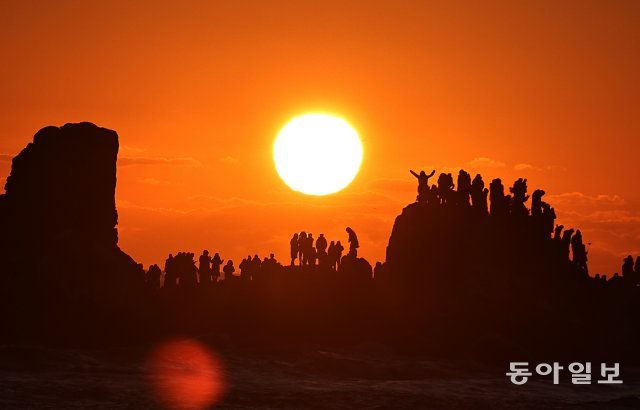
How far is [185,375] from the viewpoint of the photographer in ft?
211

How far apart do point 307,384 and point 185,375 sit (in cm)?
925

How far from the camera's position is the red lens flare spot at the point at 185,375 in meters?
54.5

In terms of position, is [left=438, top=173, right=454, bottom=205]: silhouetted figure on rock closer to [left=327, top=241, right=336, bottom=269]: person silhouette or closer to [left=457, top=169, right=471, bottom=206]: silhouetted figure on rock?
[left=457, top=169, right=471, bottom=206]: silhouetted figure on rock

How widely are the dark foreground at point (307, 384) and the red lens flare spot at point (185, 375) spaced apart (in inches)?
35.2

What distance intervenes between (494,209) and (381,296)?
58.6ft

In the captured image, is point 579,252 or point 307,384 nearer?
point 307,384

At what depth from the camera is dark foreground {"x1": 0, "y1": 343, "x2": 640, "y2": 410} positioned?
53.4m

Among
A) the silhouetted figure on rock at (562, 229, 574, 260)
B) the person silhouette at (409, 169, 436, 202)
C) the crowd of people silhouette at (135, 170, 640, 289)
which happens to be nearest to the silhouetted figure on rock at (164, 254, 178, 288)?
the crowd of people silhouette at (135, 170, 640, 289)

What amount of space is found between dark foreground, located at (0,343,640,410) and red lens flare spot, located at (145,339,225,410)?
2.93ft

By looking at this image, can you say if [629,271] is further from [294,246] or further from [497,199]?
[294,246]

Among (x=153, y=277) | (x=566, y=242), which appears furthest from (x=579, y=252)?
(x=153, y=277)

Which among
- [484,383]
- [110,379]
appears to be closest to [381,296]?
[484,383]

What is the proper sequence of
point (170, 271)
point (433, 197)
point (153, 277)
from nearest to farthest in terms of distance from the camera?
point (153, 277), point (170, 271), point (433, 197)

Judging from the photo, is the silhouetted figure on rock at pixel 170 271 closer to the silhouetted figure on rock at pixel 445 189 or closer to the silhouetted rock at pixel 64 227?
the silhouetted rock at pixel 64 227
